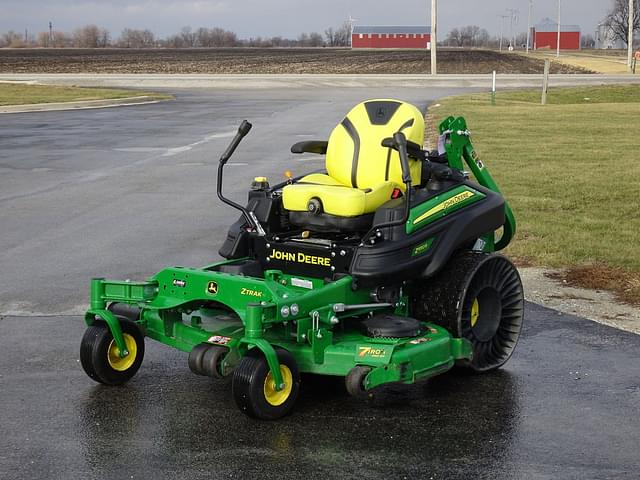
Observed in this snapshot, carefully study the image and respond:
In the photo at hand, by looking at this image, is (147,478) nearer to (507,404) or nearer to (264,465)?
(264,465)

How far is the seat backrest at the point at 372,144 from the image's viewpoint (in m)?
6.35

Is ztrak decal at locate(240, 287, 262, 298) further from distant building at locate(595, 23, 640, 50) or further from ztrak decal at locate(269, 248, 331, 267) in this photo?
distant building at locate(595, 23, 640, 50)

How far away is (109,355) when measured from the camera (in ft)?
19.7

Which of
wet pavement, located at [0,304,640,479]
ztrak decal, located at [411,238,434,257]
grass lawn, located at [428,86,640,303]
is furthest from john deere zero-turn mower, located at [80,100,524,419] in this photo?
grass lawn, located at [428,86,640,303]

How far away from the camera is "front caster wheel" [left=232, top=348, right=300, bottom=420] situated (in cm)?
525

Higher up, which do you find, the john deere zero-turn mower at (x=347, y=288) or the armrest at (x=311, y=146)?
the armrest at (x=311, y=146)

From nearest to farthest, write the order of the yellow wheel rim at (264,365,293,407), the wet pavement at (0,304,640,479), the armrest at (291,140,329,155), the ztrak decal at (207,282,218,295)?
the wet pavement at (0,304,640,479) < the yellow wheel rim at (264,365,293,407) < the ztrak decal at (207,282,218,295) < the armrest at (291,140,329,155)

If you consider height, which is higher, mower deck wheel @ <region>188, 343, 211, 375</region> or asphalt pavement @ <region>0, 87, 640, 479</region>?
mower deck wheel @ <region>188, 343, 211, 375</region>

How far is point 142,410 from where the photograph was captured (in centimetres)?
565

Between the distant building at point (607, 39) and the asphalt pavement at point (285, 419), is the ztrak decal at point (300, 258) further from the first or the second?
the distant building at point (607, 39)

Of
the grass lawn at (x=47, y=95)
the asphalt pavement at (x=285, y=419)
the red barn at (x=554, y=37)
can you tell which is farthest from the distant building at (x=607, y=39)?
the asphalt pavement at (x=285, y=419)

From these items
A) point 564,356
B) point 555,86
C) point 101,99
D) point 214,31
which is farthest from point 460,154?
point 214,31

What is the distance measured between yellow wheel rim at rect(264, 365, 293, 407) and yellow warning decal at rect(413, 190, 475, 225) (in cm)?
119

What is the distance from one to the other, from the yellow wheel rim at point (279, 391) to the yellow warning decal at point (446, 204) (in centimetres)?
119
